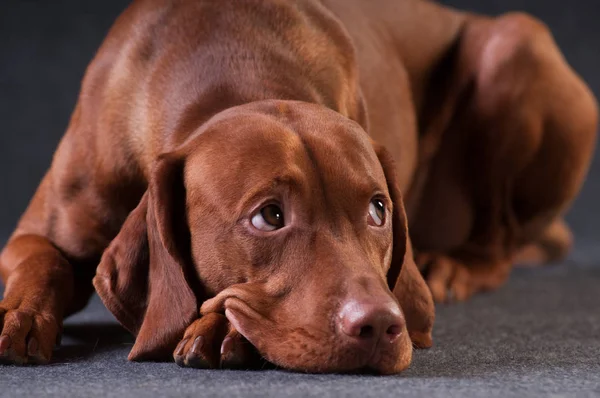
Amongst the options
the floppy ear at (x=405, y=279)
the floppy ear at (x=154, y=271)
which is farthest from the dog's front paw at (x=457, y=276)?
the floppy ear at (x=154, y=271)

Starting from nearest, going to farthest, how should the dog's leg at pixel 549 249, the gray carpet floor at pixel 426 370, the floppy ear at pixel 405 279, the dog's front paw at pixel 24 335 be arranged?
the gray carpet floor at pixel 426 370
the dog's front paw at pixel 24 335
the floppy ear at pixel 405 279
the dog's leg at pixel 549 249

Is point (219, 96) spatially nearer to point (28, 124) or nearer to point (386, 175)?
point (386, 175)

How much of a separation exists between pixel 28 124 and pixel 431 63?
2681 mm

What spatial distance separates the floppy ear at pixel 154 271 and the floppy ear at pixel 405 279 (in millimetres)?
619

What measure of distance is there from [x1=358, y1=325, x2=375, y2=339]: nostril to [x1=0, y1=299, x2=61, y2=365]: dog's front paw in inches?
37.3

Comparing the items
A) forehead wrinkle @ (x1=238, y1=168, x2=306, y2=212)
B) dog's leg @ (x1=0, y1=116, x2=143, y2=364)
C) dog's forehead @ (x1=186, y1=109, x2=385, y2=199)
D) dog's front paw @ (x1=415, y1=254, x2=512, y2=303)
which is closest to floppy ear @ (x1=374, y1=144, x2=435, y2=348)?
dog's forehead @ (x1=186, y1=109, x2=385, y2=199)

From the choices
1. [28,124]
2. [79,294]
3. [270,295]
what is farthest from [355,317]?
[28,124]

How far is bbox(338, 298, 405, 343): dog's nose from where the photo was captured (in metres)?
2.68

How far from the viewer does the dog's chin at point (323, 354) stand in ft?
8.97

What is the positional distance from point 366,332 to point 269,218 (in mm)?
429

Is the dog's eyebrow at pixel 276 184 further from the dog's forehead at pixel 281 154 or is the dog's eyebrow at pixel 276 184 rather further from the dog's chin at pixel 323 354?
the dog's chin at pixel 323 354

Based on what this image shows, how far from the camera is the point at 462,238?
532 cm

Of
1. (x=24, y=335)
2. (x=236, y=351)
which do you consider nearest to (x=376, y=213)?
(x=236, y=351)

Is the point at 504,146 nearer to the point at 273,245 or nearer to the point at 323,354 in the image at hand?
the point at 273,245
